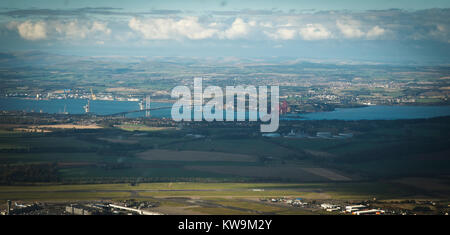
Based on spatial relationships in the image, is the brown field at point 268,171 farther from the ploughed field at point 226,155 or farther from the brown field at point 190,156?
the brown field at point 190,156

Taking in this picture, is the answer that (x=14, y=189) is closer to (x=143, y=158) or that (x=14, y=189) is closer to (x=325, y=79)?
(x=143, y=158)

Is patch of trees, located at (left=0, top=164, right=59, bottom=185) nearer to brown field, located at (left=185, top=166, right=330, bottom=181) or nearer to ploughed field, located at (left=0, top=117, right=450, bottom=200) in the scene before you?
ploughed field, located at (left=0, top=117, right=450, bottom=200)

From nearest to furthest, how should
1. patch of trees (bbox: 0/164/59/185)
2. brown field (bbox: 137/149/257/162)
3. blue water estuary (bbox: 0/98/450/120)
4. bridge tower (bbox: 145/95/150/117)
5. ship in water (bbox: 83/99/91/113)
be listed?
patch of trees (bbox: 0/164/59/185) < brown field (bbox: 137/149/257/162) < blue water estuary (bbox: 0/98/450/120) < bridge tower (bbox: 145/95/150/117) < ship in water (bbox: 83/99/91/113)

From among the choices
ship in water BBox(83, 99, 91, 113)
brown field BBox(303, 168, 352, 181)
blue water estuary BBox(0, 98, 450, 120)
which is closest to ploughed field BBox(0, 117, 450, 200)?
brown field BBox(303, 168, 352, 181)

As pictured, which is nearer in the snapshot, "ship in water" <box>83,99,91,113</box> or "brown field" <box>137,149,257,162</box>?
"brown field" <box>137,149,257,162</box>
